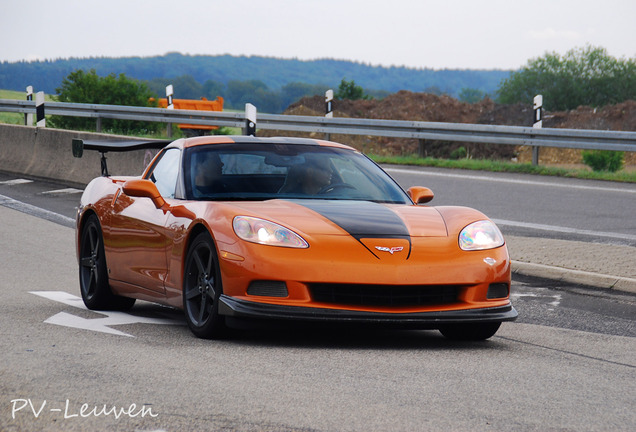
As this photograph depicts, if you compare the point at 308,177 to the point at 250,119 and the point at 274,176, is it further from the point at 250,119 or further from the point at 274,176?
the point at 250,119

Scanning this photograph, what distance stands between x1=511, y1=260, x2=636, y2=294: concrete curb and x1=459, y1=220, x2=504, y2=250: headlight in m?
2.99

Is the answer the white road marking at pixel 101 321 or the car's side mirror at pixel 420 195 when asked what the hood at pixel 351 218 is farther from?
the white road marking at pixel 101 321

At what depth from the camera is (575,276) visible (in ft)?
32.1

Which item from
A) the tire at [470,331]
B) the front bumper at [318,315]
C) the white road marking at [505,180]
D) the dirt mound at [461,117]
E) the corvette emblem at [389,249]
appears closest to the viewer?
the front bumper at [318,315]

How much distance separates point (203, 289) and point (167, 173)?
1432mm

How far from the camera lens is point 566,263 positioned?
10.3 meters

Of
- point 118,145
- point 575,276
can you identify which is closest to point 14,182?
point 118,145

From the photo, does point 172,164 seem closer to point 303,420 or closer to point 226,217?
point 226,217

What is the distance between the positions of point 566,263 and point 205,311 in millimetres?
4782

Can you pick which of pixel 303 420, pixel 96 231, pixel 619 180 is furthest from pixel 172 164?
pixel 619 180

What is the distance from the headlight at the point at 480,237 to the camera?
6.54 m

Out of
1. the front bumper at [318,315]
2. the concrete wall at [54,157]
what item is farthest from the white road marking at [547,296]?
the concrete wall at [54,157]

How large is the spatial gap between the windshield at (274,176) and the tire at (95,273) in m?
1.19

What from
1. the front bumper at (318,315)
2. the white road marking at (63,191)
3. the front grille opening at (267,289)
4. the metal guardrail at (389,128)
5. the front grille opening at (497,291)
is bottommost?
the white road marking at (63,191)
